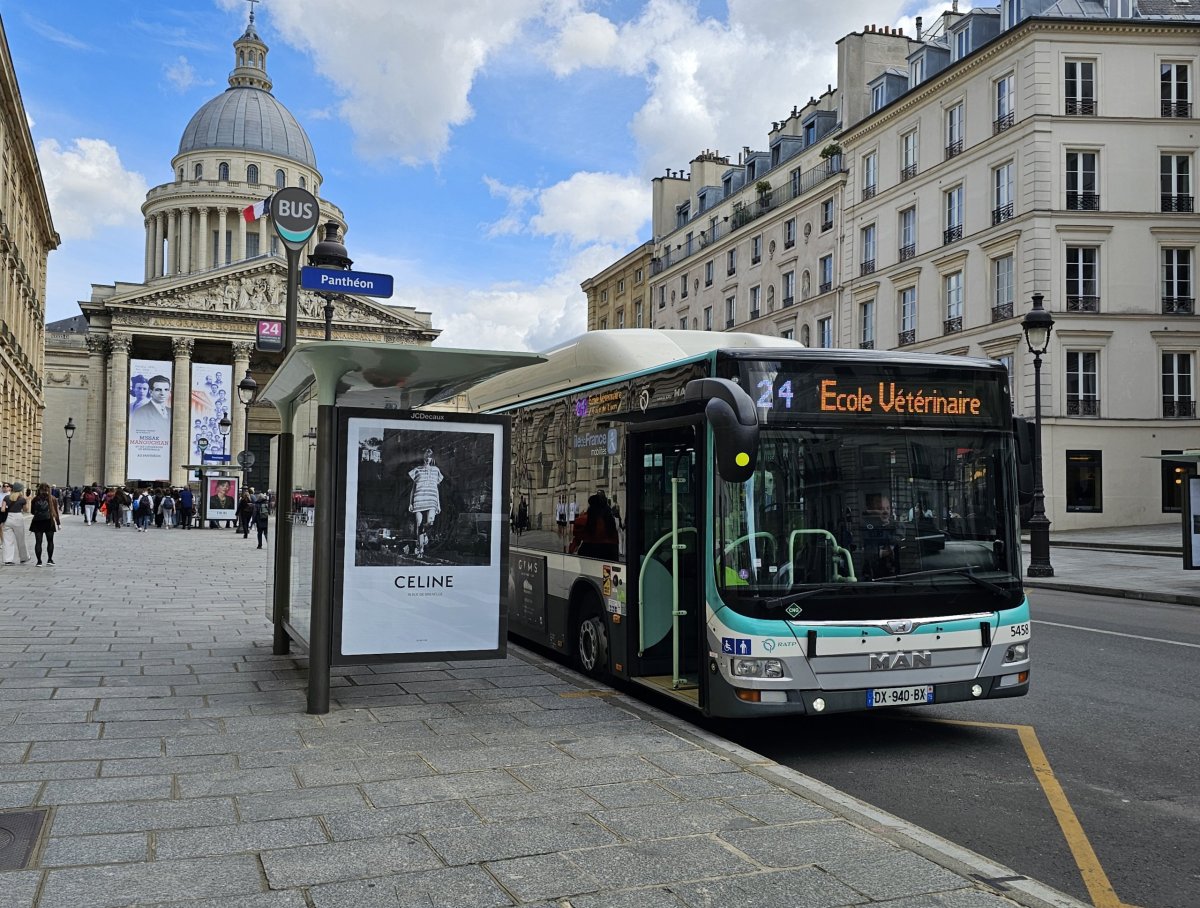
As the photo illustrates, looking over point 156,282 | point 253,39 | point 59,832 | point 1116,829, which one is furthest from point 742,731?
point 253,39

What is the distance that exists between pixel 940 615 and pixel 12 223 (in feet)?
149

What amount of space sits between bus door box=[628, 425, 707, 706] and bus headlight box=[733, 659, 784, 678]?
0.82 meters

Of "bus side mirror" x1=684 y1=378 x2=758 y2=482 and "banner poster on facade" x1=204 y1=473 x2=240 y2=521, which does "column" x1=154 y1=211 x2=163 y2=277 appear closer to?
"banner poster on facade" x1=204 y1=473 x2=240 y2=521

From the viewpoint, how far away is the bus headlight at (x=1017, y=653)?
6734 millimetres

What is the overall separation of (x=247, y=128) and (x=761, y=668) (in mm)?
104190

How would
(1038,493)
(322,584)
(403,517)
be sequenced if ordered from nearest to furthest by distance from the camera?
1. (322,584)
2. (403,517)
3. (1038,493)

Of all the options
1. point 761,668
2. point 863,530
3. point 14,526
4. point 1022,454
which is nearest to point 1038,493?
point 1022,454

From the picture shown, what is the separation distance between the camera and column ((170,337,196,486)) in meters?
79.8

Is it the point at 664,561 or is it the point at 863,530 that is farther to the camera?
the point at 664,561

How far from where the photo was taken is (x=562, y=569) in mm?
9031

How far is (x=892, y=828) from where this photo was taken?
4.73 metres

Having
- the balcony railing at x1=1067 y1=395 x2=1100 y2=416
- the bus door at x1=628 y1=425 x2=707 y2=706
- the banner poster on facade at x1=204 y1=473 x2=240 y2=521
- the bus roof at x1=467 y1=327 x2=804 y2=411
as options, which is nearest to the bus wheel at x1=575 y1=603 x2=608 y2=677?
the bus door at x1=628 y1=425 x2=707 y2=706

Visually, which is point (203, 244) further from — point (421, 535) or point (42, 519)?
point (421, 535)

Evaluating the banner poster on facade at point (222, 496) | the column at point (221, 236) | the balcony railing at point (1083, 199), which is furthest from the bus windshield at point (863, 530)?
the column at point (221, 236)
